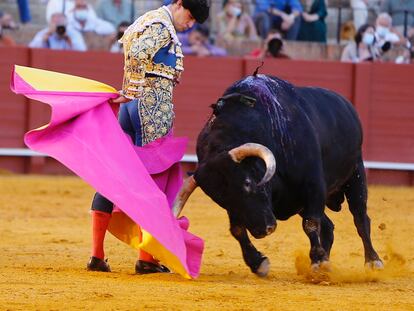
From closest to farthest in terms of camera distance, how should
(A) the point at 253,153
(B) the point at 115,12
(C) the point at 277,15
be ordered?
1. (A) the point at 253,153
2. (B) the point at 115,12
3. (C) the point at 277,15

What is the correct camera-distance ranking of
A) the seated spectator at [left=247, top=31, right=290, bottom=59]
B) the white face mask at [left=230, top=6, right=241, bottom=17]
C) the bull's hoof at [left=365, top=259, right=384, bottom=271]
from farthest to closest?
the white face mask at [left=230, top=6, right=241, bottom=17] → the seated spectator at [left=247, top=31, right=290, bottom=59] → the bull's hoof at [left=365, top=259, right=384, bottom=271]

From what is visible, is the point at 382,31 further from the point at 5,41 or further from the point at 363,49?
the point at 5,41

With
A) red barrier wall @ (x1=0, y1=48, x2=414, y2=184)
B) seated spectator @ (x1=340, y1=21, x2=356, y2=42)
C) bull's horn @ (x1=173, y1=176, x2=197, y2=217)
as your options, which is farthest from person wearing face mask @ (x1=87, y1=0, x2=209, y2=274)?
seated spectator @ (x1=340, y1=21, x2=356, y2=42)

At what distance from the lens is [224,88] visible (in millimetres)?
11750

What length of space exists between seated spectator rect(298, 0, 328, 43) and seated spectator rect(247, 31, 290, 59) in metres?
0.85

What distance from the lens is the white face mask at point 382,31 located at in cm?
1277

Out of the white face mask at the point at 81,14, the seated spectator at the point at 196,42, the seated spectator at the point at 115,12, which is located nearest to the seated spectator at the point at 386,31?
the seated spectator at the point at 196,42

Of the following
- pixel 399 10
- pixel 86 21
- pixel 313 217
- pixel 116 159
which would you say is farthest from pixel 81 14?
pixel 313 217

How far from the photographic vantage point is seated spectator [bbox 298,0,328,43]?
1266 centimetres

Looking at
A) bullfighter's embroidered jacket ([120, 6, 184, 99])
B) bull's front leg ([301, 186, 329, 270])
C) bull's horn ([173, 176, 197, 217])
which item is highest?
bullfighter's embroidered jacket ([120, 6, 184, 99])

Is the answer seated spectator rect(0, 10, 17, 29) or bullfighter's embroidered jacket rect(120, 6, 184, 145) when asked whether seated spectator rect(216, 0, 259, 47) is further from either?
bullfighter's embroidered jacket rect(120, 6, 184, 145)

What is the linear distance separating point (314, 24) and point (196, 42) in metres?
1.67

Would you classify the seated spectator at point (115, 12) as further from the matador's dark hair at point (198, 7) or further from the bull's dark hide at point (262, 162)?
the matador's dark hair at point (198, 7)

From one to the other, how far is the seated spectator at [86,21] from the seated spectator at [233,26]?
1.21 metres
